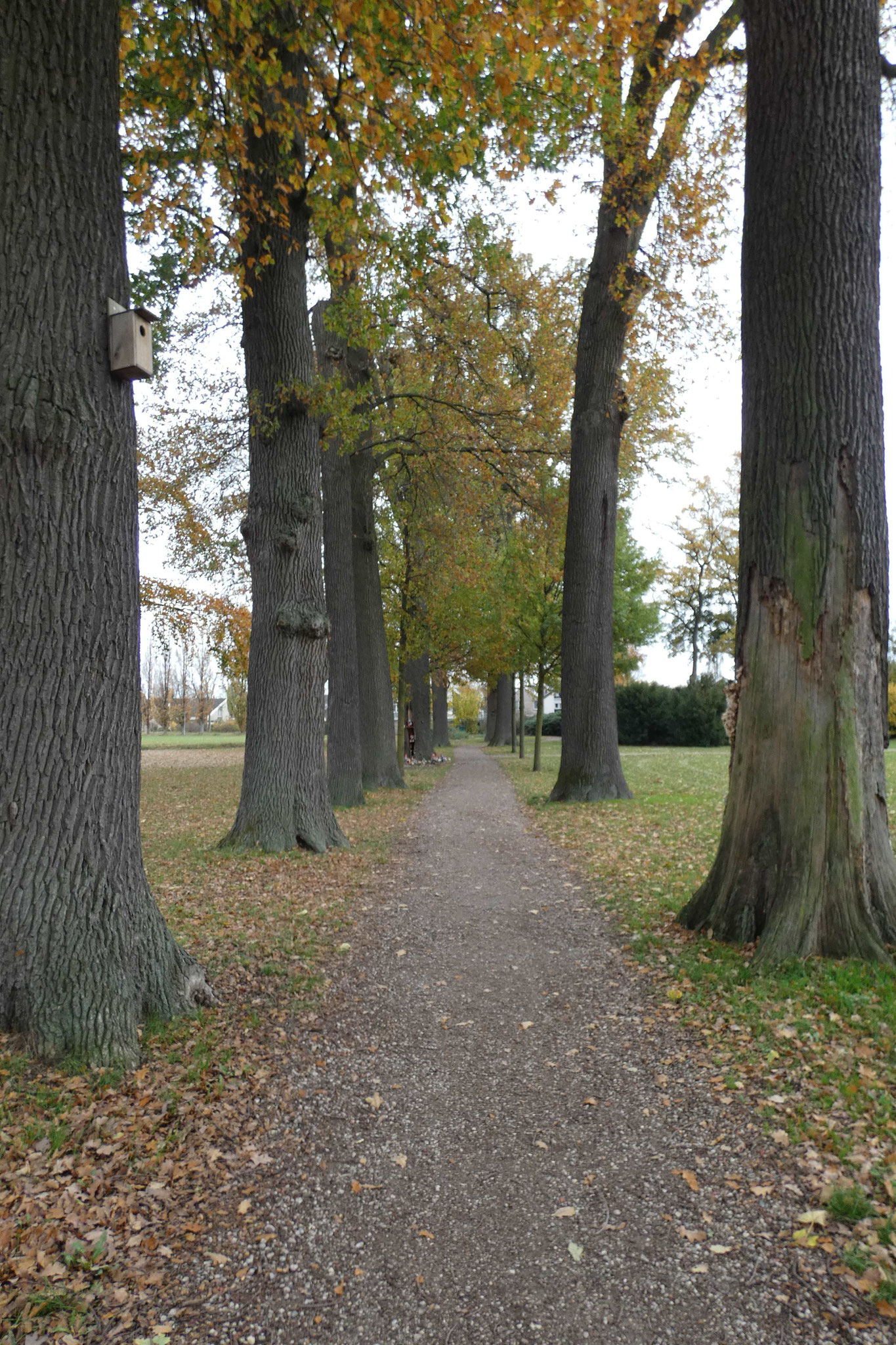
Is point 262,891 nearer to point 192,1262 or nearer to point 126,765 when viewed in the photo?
point 126,765

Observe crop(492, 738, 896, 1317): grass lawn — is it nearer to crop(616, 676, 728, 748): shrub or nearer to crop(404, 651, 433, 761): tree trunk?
crop(404, 651, 433, 761): tree trunk

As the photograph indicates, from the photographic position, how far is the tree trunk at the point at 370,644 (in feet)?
50.6

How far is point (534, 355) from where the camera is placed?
1417 centimetres

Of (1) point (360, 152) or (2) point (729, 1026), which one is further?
(1) point (360, 152)

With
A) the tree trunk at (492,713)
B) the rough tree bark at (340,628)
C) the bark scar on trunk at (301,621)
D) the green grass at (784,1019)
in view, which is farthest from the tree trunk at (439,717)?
the green grass at (784,1019)

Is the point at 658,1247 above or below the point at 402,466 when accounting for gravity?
below

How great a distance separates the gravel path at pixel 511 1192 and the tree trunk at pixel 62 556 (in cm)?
119

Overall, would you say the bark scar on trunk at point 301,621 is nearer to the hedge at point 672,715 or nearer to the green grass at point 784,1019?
the green grass at point 784,1019

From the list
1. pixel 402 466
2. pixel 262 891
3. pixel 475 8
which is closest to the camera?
pixel 475 8

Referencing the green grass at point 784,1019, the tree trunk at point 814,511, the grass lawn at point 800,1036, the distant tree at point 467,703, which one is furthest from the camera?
the distant tree at point 467,703

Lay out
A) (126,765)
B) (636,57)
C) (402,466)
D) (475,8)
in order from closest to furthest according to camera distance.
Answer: (126,765), (475,8), (636,57), (402,466)

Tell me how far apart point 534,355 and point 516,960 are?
37.4 feet

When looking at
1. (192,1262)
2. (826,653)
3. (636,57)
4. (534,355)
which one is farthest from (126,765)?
(534,355)

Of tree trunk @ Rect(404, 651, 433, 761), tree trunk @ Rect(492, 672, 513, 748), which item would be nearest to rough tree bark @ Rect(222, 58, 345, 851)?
tree trunk @ Rect(404, 651, 433, 761)
